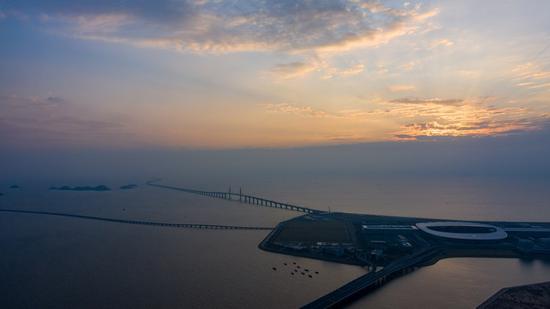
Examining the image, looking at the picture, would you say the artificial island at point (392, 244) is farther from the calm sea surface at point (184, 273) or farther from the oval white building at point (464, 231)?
the calm sea surface at point (184, 273)

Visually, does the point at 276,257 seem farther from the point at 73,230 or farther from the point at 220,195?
the point at 220,195

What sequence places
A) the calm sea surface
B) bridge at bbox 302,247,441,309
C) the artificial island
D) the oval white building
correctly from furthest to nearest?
1. the oval white building
2. the artificial island
3. the calm sea surface
4. bridge at bbox 302,247,441,309

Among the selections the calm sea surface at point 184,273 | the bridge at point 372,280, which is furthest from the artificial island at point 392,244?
the calm sea surface at point 184,273

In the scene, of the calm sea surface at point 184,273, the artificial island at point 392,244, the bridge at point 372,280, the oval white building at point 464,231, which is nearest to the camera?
the bridge at point 372,280

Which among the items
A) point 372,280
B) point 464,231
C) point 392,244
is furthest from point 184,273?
point 464,231

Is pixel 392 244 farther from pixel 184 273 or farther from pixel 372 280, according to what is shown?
pixel 184 273

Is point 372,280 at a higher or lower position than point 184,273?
higher

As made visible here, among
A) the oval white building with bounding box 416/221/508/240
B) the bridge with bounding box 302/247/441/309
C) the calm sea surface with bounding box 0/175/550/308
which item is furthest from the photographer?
the oval white building with bounding box 416/221/508/240

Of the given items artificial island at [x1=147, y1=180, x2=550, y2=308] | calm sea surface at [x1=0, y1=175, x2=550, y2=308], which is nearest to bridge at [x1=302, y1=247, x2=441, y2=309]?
artificial island at [x1=147, y1=180, x2=550, y2=308]

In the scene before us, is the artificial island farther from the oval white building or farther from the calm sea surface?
the calm sea surface

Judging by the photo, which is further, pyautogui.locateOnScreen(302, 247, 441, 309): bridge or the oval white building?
the oval white building
